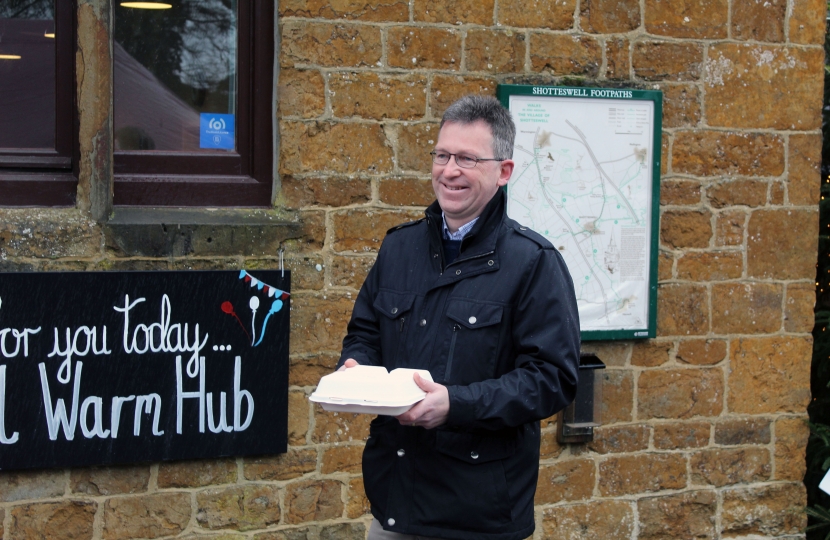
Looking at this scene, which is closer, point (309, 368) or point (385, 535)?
point (385, 535)

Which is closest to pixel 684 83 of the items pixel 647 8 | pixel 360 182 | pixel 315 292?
pixel 647 8

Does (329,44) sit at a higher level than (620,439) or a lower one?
higher

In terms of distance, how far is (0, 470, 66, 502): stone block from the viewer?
160 inches

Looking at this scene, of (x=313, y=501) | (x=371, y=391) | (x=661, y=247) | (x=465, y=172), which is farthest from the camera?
(x=661, y=247)

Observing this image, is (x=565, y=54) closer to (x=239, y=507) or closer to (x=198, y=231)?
(x=198, y=231)

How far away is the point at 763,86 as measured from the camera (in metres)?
5.09

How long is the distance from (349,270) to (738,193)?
2.13 metres

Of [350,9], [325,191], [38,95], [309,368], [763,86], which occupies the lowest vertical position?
[309,368]

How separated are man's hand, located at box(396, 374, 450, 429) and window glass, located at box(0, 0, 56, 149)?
2518mm

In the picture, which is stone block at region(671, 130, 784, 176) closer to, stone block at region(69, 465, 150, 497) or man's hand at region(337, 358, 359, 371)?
man's hand at region(337, 358, 359, 371)

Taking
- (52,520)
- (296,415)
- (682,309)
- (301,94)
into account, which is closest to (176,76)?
(301,94)

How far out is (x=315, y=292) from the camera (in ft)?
14.8

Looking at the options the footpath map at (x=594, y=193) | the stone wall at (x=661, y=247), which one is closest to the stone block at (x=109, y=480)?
the stone wall at (x=661, y=247)

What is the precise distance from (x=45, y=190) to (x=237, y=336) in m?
1.06
